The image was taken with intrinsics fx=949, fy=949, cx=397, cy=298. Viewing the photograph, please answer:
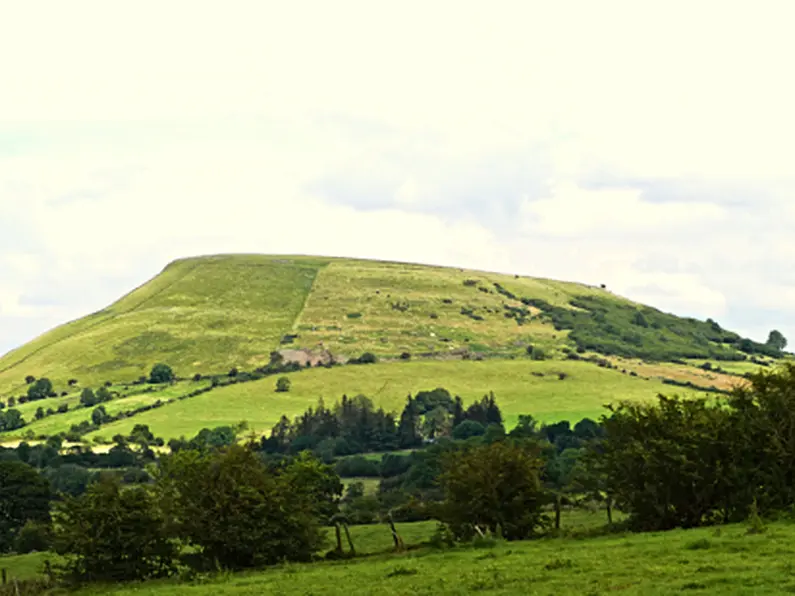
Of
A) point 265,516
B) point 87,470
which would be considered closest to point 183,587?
point 265,516

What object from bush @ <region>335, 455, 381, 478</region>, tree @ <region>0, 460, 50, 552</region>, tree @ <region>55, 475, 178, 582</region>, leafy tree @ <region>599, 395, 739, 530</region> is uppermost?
leafy tree @ <region>599, 395, 739, 530</region>

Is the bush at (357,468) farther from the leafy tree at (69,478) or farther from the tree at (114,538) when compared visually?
the tree at (114,538)

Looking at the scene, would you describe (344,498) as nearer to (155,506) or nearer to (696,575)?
(155,506)

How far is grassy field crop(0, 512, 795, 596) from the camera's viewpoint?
33.2m

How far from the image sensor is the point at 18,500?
108688 mm

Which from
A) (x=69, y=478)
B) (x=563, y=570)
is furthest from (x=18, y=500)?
(x=563, y=570)

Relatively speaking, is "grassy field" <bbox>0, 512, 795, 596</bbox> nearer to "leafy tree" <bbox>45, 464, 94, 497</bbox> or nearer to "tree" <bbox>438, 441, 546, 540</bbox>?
"tree" <bbox>438, 441, 546, 540</bbox>

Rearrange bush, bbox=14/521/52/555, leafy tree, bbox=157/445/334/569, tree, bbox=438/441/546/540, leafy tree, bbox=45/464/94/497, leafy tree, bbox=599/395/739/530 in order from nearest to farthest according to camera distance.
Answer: leafy tree, bbox=599/395/739/530, leafy tree, bbox=157/445/334/569, tree, bbox=438/441/546/540, bush, bbox=14/521/52/555, leafy tree, bbox=45/464/94/497

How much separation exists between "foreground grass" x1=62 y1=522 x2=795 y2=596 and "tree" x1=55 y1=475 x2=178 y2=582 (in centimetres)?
304

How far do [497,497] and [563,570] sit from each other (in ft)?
63.7

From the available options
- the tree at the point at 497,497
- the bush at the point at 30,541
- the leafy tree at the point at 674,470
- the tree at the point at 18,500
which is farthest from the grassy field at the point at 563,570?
the tree at the point at 18,500

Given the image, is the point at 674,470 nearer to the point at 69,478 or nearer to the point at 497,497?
the point at 497,497

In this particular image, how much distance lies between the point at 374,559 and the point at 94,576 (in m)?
16.4

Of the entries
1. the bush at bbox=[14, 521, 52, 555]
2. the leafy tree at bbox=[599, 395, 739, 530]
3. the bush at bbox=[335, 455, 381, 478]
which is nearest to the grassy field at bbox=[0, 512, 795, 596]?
the leafy tree at bbox=[599, 395, 739, 530]
